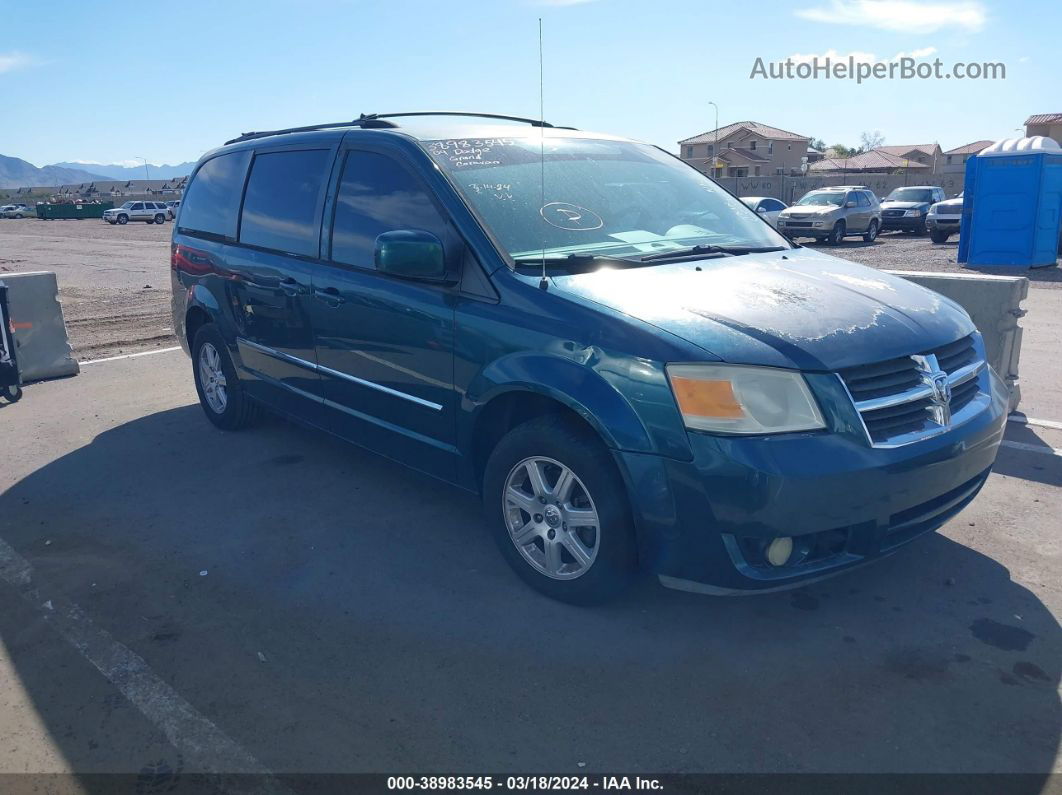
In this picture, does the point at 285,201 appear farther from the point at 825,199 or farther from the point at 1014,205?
the point at 825,199

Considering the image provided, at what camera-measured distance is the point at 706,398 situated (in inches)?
121

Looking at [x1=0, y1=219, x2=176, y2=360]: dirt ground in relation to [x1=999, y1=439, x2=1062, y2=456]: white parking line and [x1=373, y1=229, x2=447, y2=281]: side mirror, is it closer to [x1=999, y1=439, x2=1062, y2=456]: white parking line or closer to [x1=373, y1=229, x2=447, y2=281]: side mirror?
[x1=373, y1=229, x2=447, y2=281]: side mirror

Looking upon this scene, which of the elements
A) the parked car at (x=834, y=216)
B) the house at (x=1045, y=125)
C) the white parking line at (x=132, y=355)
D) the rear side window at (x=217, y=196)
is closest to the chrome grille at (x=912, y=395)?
the rear side window at (x=217, y=196)

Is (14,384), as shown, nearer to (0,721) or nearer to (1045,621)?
(0,721)

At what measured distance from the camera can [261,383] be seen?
5512mm

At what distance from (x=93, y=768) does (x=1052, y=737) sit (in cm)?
301

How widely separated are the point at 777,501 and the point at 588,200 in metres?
1.92

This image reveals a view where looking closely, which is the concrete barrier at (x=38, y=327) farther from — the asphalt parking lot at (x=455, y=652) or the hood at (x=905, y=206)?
the hood at (x=905, y=206)

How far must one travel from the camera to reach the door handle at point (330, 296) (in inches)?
177

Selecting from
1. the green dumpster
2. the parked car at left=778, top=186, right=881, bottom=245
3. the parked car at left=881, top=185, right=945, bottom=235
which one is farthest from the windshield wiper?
the green dumpster

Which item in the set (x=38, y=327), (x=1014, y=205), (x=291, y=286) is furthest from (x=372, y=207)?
(x=1014, y=205)

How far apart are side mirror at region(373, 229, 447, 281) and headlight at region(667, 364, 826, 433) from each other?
4.14 feet

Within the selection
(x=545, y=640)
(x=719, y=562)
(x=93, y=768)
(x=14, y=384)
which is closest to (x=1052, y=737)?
(x=719, y=562)

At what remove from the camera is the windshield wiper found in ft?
13.2
